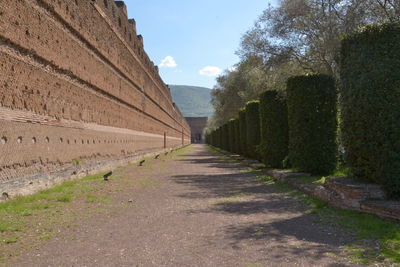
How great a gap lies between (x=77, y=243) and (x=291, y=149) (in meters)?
6.65

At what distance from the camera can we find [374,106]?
5367 millimetres

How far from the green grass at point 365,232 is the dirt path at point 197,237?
0.18 m

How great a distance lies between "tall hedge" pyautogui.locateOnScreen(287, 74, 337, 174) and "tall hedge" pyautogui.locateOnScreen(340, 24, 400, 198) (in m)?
2.42

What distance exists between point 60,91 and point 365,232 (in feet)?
27.1

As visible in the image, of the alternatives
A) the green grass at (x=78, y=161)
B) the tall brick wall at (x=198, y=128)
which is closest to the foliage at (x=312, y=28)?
the green grass at (x=78, y=161)

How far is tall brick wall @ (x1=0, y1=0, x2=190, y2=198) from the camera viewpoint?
6.89 m

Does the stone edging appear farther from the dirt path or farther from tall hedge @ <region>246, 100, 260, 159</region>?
tall hedge @ <region>246, 100, 260, 159</region>

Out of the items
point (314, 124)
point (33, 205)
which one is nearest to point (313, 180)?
point (314, 124)

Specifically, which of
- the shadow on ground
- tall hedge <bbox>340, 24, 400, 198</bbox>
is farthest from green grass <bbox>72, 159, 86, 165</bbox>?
tall hedge <bbox>340, 24, 400, 198</bbox>

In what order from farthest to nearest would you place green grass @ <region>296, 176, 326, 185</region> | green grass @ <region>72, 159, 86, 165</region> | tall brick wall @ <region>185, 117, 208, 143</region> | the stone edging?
tall brick wall @ <region>185, 117, 208, 143</region> → green grass @ <region>72, 159, 86, 165</region> → green grass @ <region>296, 176, 326, 185</region> → the stone edging

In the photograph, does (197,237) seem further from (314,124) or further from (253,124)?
(253,124)

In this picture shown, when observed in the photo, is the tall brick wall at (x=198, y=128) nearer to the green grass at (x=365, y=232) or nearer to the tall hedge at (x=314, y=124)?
the tall hedge at (x=314, y=124)

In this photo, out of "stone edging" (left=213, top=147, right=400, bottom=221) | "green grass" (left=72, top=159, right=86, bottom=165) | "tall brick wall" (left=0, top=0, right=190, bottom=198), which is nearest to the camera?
"stone edging" (left=213, top=147, right=400, bottom=221)

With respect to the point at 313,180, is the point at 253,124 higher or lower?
higher
